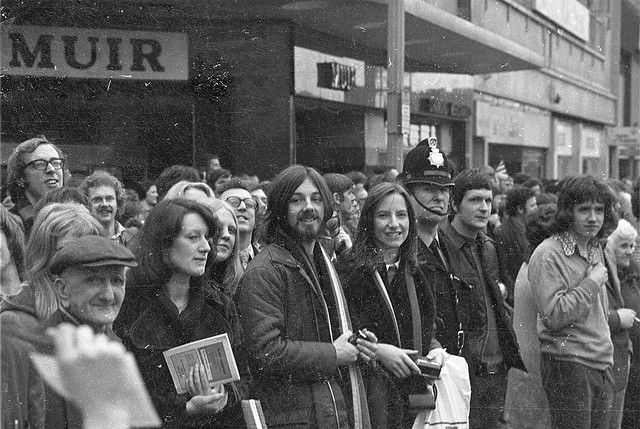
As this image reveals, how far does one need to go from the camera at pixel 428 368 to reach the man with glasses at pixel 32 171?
1672 millimetres

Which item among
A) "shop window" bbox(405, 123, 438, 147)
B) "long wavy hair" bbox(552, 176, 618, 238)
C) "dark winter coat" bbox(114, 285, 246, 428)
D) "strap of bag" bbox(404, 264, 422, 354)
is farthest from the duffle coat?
"shop window" bbox(405, 123, 438, 147)

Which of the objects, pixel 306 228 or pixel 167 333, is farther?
pixel 306 228

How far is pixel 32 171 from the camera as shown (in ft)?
13.0

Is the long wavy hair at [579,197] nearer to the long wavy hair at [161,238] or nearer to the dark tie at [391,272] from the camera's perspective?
the dark tie at [391,272]

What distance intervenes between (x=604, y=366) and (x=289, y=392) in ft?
6.51

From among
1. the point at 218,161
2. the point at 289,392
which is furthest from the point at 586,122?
the point at 289,392

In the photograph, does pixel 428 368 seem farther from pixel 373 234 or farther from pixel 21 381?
pixel 21 381

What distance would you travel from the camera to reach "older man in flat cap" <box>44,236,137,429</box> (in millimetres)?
2695

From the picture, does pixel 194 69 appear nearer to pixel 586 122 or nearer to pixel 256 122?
pixel 256 122

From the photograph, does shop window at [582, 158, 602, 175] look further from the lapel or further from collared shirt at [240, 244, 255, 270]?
collared shirt at [240, 244, 255, 270]

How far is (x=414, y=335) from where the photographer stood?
389 cm

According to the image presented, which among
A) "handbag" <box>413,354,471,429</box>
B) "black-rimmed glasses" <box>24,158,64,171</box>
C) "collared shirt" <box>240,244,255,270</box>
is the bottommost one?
"handbag" <box>413,354,471,429</box>

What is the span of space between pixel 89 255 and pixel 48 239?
283 mm

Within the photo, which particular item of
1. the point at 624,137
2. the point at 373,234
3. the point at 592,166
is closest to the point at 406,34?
the point at 373,234
